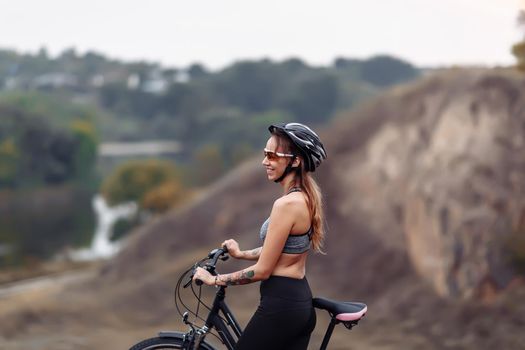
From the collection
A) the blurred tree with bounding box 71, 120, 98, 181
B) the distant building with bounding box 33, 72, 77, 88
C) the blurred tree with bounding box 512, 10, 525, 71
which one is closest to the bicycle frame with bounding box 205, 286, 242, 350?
the blurred tree with bounding box 512, 10, 525, 71

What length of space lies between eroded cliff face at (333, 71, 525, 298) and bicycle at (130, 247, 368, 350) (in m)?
9.14

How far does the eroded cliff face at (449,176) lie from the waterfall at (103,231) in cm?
2698

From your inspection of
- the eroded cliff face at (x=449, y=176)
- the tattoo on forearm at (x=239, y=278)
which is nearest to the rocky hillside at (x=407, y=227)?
the eroded cliff face at (x=449, y=176)

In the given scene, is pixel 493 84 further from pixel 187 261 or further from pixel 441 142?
pixel 187 261

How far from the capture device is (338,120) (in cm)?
1853

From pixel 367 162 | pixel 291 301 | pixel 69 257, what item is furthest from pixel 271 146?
pixel 69 257

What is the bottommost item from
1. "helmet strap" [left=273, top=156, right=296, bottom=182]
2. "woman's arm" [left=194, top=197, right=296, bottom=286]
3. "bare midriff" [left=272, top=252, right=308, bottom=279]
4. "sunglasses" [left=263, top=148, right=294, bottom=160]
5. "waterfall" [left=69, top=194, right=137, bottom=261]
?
"waterfall" [left=69, top=194, right=137, bottom=261]

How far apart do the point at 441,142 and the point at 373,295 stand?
2.61 meters

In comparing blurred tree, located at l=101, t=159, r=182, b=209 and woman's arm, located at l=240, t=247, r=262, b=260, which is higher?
woman's arm, located at l=240, t=247, r=262, b=260

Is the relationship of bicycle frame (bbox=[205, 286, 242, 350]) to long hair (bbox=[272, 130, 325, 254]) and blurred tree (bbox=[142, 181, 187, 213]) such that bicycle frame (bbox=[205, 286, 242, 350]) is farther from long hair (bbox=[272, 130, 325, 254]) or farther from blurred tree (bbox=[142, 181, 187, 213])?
blurred tree (bbox=[142, 181, 187, 213])

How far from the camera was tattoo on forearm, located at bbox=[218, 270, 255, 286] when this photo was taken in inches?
170

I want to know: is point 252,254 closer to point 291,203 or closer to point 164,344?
point 291,203


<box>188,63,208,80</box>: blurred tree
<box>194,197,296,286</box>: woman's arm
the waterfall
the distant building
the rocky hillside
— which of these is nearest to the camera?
<box>194,197,296,286</box>: woman's arm

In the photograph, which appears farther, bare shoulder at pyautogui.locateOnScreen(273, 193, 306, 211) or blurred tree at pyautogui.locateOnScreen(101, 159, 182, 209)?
blurred tree at pyautogui.locateOnScreen(101, 159, 182, 209)
